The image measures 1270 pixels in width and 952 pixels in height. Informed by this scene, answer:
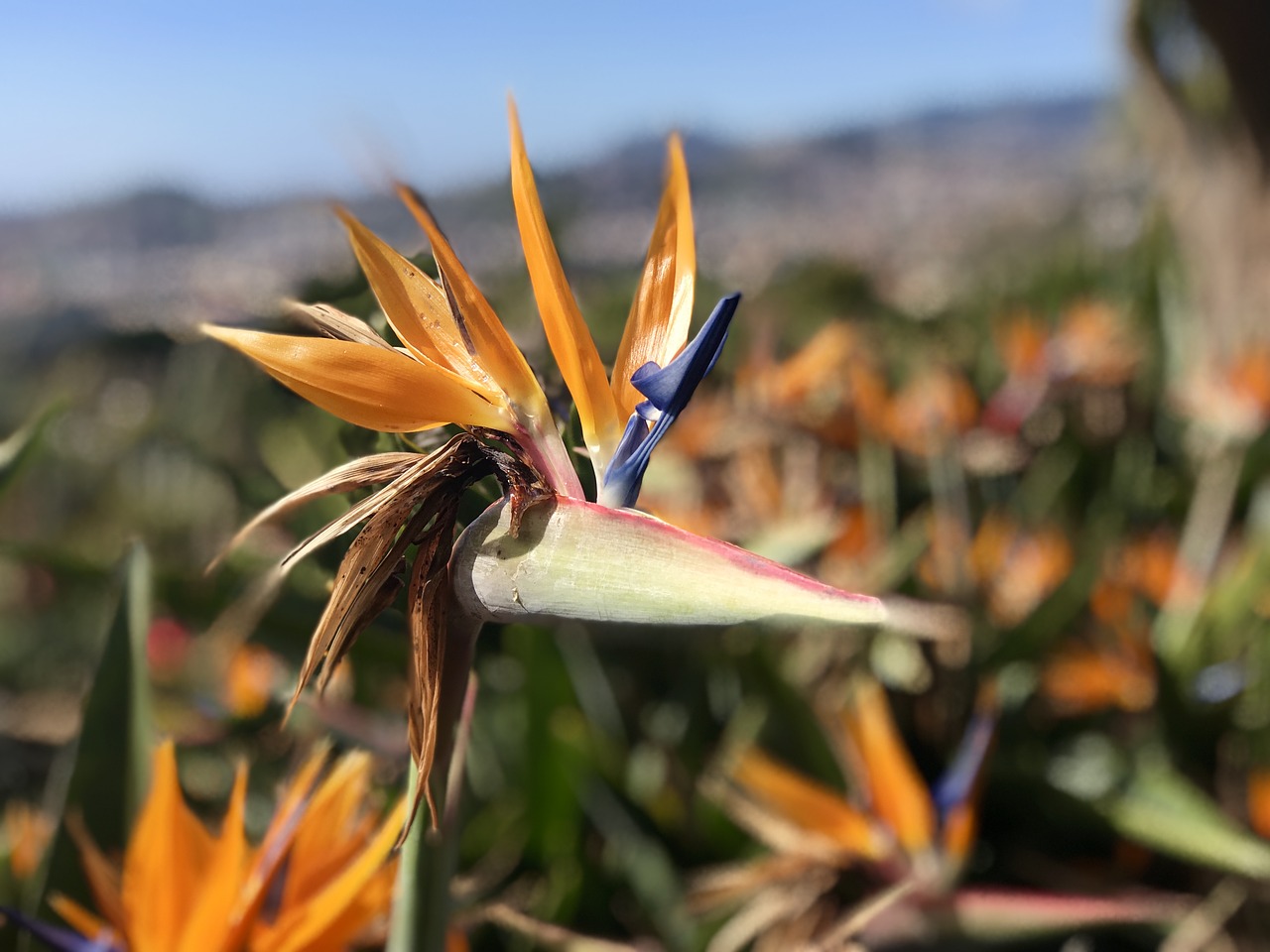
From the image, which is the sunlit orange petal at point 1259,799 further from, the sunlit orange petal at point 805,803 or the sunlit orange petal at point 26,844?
the sunlit orange petal at point 26,844

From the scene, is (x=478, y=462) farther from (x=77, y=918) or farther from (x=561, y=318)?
(x=77, y=918)

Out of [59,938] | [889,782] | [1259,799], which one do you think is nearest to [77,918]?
[59,938]

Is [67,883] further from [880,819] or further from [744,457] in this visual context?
[744,457]

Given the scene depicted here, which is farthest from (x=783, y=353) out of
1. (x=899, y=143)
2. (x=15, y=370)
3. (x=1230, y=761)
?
(x=899, y=143)

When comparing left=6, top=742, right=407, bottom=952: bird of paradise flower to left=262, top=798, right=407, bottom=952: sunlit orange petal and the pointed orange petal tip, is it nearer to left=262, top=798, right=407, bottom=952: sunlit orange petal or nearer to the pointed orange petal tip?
left=262, top=798, right=407, bottom=952: sunlit orange petal

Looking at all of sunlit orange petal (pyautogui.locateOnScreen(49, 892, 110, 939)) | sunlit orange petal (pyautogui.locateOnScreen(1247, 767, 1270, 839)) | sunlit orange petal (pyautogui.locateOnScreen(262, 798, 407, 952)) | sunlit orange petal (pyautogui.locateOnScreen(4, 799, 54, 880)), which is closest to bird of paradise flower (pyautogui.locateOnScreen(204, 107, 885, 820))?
sunlit orange petal (pyautogui.locateOnScreen(262, 798, 407, 952))

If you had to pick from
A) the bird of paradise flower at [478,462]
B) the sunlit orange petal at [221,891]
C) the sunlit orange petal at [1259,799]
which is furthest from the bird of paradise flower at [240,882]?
the sunlit orange petal at [1259,799]
